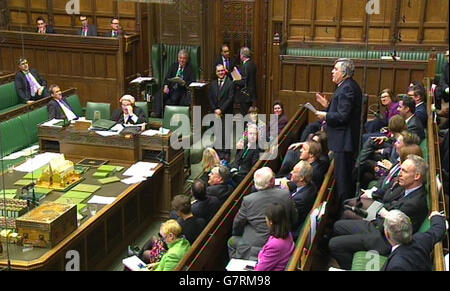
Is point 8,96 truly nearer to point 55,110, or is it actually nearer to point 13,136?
point 55,110

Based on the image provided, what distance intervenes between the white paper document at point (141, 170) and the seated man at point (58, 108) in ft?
5.13

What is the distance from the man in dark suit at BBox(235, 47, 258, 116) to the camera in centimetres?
827

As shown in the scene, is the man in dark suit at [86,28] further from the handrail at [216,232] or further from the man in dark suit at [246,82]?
the handrail at [216,232]

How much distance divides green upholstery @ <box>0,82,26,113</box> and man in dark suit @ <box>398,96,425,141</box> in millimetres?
4938

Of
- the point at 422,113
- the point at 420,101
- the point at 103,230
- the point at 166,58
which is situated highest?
the point at 166,58

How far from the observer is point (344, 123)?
4.79 meters

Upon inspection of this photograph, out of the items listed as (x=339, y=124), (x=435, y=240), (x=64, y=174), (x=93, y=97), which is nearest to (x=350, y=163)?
(x=339, y=124)

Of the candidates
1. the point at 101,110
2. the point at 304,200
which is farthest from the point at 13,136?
the point at 304,200

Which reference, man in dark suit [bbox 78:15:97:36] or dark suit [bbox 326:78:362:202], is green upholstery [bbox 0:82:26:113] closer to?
man in dark suit [bbox 78:15:97:36]

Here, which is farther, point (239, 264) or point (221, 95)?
point (221, 95)

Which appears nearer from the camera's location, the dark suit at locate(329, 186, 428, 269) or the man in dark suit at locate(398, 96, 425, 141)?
the dark suit at locate(329, 186, 428, 269)

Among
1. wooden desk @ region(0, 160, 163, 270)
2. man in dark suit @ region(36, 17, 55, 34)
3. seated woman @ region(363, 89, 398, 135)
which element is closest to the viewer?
wooden desk @ region(0, 160, 163, 270)

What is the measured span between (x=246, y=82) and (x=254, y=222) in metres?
4.55

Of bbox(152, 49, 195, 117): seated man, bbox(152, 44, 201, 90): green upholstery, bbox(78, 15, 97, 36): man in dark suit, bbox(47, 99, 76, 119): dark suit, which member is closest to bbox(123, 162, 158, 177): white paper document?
bbox(47, 99, 76, 119): dark suit
